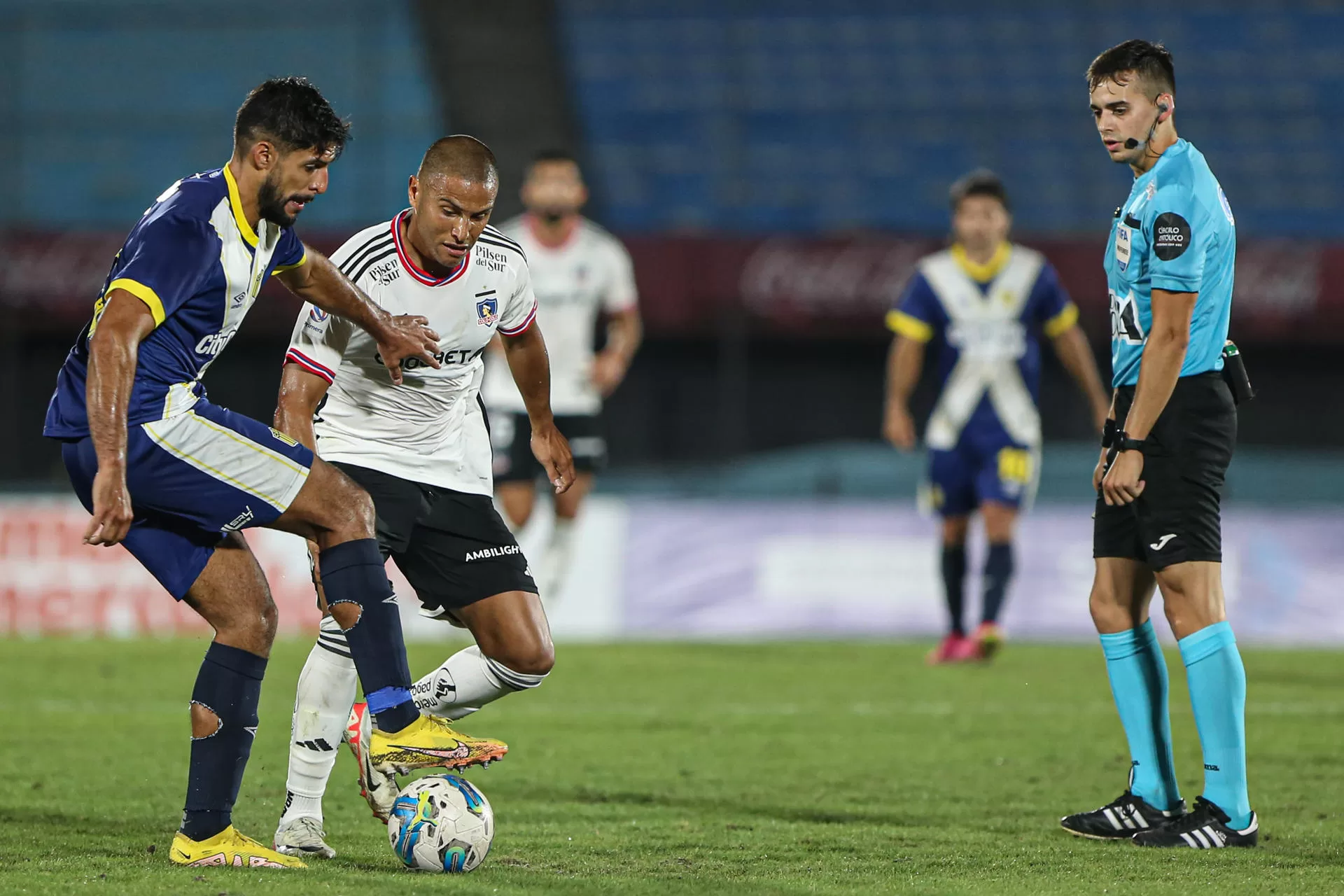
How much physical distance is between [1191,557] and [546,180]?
599cm

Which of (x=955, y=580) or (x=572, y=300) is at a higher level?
(x=572, y=300)

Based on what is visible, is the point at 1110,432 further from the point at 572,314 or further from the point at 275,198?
the point at 572,314

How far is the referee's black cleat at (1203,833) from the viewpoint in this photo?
448 cm

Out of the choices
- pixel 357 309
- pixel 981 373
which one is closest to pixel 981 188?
pixel 981 373

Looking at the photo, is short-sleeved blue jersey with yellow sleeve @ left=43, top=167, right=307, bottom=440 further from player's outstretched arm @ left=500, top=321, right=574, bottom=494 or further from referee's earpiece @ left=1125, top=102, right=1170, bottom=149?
referee's earpiece @ left=1125, top=102, right=1170, bottom=149

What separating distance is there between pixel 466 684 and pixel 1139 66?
2559mm

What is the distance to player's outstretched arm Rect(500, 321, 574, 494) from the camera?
502cm

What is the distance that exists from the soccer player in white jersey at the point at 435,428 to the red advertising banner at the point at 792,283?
9514mm

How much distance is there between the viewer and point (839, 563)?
11344 mm

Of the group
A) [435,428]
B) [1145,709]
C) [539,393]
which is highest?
[539,393]

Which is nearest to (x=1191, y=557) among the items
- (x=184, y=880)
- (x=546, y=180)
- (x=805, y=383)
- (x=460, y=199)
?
(x=460, y=199)

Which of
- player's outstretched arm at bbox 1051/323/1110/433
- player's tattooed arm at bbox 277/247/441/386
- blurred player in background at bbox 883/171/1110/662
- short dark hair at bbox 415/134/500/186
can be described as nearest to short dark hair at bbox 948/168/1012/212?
blurred player in background at bbox 883/171/1110/662

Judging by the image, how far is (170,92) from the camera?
59.6 ft

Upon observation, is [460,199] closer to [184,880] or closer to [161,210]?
[161,210]
